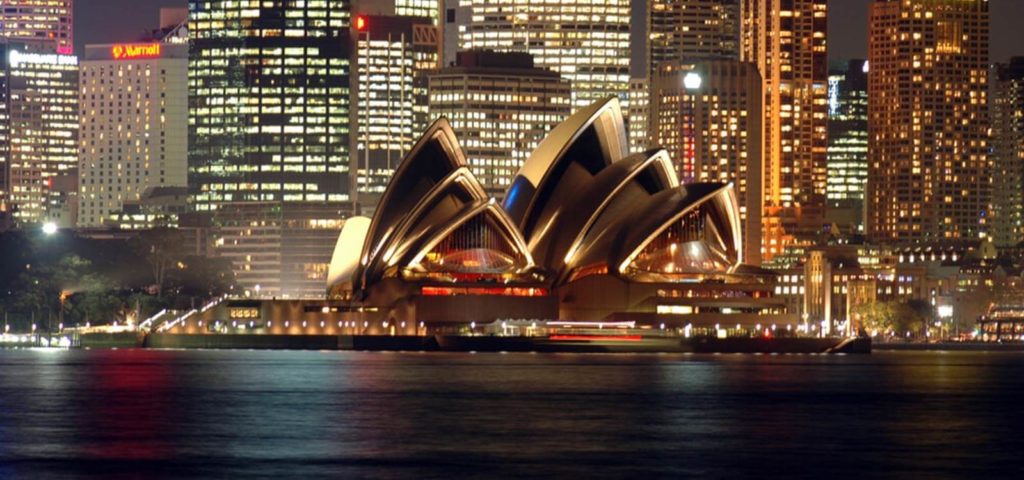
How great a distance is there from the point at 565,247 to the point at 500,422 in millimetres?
91542

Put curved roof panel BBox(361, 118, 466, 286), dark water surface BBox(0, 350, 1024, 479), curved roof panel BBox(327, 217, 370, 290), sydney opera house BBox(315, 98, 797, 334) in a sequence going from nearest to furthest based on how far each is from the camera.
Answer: dark water surface BBox(0, 350, 1024, 479) → sydney opera house BBox(315, 98, 797, 334) → curved roof panel BBox(361, 118, 466, 286) → curved roof panel BBox(327, 217, 370, 290)

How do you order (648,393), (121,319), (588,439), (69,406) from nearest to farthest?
1. (588,439)
2. (69,406)
3. (648,393)
4. (121,319)

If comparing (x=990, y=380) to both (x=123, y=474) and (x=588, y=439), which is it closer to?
(x=588, y=439)

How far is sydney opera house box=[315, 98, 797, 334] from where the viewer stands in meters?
168

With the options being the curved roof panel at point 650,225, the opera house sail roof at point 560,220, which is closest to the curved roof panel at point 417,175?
the opera house sail roof at point 560,220

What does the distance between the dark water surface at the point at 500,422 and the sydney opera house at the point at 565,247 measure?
37141 mm

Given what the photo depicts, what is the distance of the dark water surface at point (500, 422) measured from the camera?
64.0 meters

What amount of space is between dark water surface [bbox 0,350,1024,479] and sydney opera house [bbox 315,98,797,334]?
3714 cm

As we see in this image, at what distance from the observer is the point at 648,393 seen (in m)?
99.8

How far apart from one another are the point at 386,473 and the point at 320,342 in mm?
111938

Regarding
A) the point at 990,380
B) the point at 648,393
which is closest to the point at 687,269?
the point at 990,380

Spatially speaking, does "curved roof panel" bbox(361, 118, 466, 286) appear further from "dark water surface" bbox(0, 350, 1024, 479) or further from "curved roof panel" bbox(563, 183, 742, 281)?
"dark water surface" bbox(0, 350, 1024, 479)

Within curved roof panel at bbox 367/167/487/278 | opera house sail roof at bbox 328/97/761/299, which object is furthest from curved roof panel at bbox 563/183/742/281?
curved roof panel at bbox 367/167/487/278

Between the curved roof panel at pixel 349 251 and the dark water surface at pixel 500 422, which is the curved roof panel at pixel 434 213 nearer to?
the curved roof panel at pixel 349 251
